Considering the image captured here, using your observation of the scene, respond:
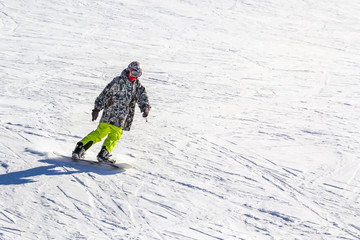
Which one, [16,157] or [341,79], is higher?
[341,79]

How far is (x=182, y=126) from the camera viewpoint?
9.01 m

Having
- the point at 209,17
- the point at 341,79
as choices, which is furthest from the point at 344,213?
the point at 209,17

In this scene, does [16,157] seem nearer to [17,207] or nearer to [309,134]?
[17,207]

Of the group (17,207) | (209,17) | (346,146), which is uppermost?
(209,17)

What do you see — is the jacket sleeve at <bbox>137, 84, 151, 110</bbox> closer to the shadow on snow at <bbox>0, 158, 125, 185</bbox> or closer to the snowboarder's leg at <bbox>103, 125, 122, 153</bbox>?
the snowboarder's leg at <bbox>103, 125, 122, 153</bbox>

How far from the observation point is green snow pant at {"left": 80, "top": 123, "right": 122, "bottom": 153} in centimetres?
672

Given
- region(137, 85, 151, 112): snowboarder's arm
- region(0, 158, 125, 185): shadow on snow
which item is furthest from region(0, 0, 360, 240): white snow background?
region(137, 85, 151, 112): snowboarder's arm

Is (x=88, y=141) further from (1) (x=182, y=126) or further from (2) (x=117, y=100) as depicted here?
(1) (x=182, y=126)

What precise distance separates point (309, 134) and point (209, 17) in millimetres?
9742

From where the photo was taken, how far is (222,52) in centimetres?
1453

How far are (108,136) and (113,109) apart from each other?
33 cm

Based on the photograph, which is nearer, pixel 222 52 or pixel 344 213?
pixel 344 213

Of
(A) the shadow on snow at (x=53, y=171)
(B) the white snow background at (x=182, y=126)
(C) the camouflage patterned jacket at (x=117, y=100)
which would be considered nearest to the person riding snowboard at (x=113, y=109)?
(C) the camouflage patterned jacket at (x=117, y=100)

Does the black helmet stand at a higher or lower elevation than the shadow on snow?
higher
